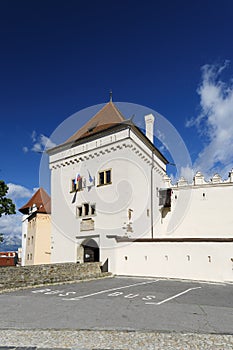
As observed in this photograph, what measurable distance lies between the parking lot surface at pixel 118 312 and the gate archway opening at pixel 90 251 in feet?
30.3

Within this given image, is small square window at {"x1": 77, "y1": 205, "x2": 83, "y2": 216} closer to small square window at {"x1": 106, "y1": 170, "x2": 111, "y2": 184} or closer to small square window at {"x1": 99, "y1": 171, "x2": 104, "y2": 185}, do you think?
small square window at {"x1": 99, "y1": 171, "x2": 104, "y2": 185}

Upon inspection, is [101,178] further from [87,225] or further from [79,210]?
[87,225]

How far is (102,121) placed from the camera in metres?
20.6

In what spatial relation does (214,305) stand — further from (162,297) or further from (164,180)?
(164,180)

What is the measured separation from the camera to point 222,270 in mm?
14070

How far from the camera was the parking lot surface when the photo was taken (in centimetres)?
556

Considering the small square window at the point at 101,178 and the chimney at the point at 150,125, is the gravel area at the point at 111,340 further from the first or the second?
the chimney at the point at 150,125

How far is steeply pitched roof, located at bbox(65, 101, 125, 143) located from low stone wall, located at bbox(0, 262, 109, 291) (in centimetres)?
892

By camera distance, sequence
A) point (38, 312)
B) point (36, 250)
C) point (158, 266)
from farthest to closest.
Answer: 1. point (36, 250)
2. point (158, 266)
3. point (38, 312)

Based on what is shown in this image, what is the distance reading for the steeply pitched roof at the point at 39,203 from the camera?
94.9ft

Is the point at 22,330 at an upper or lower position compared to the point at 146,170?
lower

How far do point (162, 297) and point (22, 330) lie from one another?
488 centimetres

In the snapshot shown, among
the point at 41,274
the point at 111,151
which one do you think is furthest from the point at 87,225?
the point at 41,274

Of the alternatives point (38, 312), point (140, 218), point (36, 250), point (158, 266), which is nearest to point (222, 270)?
point (158, 266)
